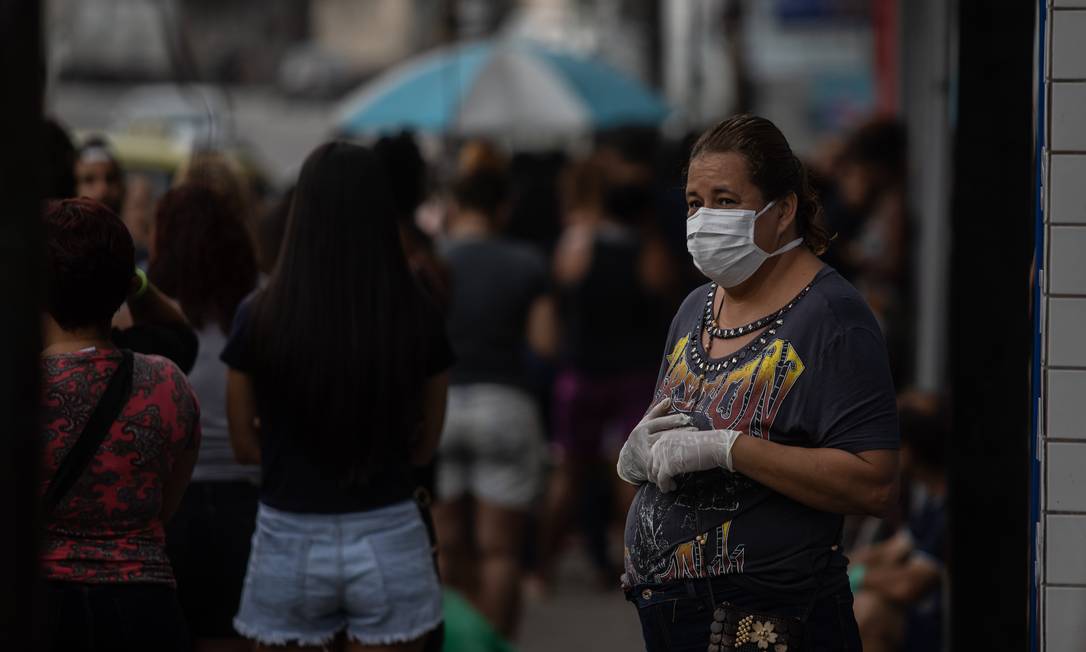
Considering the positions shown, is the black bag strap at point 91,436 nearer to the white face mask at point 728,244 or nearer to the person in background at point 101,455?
the person in background at point 101,455

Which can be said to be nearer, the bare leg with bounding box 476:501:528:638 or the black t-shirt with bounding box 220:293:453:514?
the black t-shirt with bounding box 220:293:453:514

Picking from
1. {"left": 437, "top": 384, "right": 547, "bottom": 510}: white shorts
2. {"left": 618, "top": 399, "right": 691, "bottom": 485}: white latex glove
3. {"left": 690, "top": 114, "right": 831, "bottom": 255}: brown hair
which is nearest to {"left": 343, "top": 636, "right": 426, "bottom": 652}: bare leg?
{"left": 618, "top": 399, "right": 691, "bottom": 485}: white latex glove

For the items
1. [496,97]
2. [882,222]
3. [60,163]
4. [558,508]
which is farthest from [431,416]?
[496,97]

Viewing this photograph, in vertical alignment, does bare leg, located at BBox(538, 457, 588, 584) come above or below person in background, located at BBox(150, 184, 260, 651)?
below

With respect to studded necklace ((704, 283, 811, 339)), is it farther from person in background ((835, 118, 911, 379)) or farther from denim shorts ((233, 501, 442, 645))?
person in background ((835, 118, 911, 379))

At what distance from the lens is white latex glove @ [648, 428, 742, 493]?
10.9 feet

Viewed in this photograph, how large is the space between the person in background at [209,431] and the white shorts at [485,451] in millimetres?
2800

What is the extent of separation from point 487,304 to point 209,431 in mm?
2865

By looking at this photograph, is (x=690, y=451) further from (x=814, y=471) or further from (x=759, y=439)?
(x=814, y=471)

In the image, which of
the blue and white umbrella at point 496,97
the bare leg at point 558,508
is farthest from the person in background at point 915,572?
the blue and white umbrella at point 496,97

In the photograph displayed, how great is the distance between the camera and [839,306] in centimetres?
343

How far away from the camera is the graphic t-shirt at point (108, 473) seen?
3.61 metres

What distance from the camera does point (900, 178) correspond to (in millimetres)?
9891

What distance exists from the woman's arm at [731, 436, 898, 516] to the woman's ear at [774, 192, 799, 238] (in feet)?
1.56
